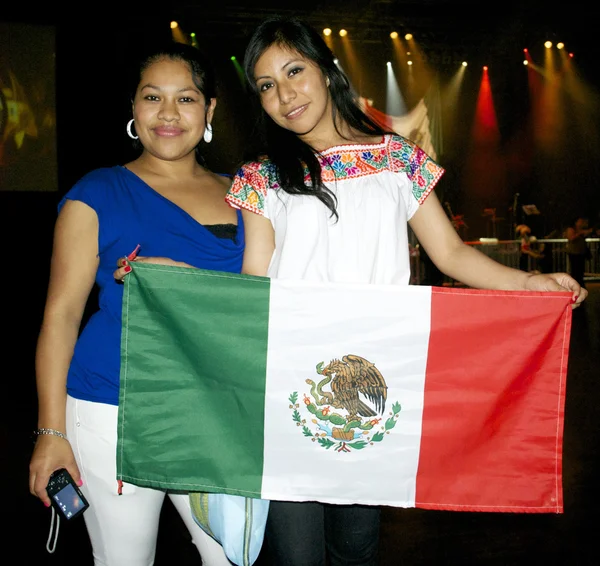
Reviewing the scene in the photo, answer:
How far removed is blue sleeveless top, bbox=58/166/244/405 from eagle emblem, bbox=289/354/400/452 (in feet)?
1.38

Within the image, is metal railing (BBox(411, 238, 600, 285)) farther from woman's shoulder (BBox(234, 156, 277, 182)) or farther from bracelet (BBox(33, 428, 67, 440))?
bracelet (BBox(33, 428, 67, 440))

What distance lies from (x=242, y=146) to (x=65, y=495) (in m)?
10.8

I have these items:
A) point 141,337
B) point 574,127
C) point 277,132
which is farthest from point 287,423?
point 574,127

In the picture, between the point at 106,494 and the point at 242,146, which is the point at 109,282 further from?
the point at 242,146

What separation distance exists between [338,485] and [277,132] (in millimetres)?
936

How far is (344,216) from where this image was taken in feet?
5.09

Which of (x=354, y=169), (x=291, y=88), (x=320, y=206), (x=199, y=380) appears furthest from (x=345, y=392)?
(x=291, y=88)

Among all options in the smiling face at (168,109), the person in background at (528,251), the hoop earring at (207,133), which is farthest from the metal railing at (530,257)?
the smiling face at (168,109)

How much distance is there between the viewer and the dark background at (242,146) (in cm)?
277

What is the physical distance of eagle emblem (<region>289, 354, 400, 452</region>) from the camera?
4.94 feet

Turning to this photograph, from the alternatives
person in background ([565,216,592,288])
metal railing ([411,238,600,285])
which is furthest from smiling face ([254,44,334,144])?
person in background ([565,216,592,288])

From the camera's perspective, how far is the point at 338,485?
1528mm

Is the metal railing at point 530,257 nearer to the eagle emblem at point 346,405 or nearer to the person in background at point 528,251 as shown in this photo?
the person in background at point 528,251

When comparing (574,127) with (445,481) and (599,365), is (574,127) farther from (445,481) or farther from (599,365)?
(445,481)
